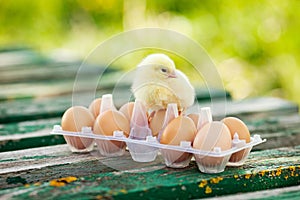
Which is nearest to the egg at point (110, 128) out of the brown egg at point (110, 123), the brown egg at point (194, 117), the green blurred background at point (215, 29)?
the brown egg at point (110, 123)

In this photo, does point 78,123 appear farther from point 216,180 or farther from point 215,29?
point 215,29

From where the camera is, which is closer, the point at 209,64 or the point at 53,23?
the point at 209,64

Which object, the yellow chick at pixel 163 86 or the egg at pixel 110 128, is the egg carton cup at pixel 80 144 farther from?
the yellow chick at pixel 163 86

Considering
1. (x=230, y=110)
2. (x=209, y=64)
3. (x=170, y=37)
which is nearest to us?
(x=209, y=64)

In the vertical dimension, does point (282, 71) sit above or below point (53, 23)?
below

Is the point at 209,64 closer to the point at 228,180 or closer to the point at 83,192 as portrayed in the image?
the point at 228,180

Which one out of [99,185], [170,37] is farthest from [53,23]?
[99,185]

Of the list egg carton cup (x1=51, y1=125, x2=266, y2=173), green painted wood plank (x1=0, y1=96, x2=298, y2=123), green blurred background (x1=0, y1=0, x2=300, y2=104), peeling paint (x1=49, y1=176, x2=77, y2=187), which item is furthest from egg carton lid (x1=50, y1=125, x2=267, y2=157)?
green blurred background (x1=0, y1=0, x2=300, y2=104)
